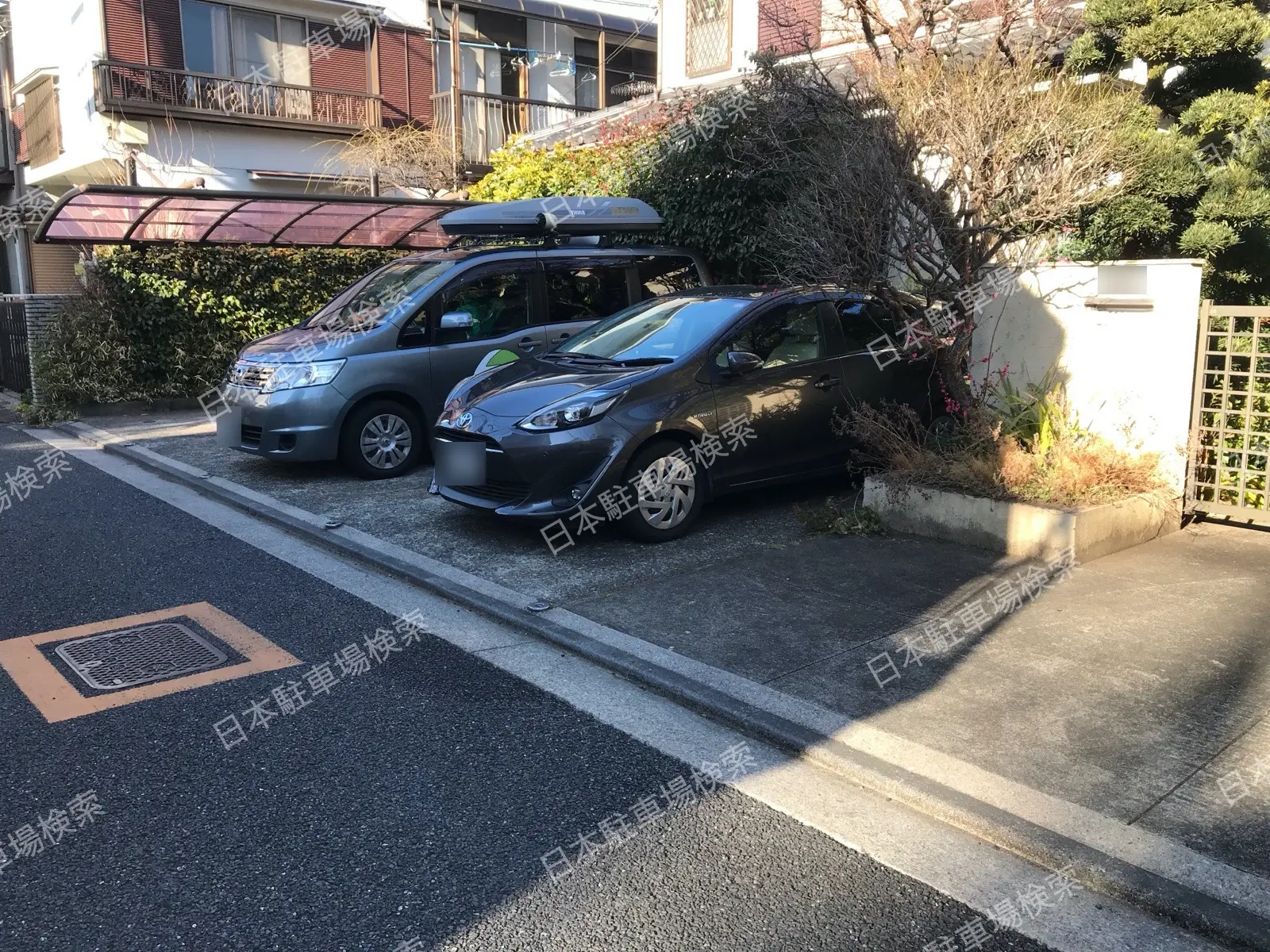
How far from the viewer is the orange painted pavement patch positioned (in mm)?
4414

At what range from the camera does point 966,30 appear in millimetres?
10305

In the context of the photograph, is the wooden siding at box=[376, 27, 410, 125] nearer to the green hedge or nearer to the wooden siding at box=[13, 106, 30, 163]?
the wooden siding at box=[13, 106, 30, 163]

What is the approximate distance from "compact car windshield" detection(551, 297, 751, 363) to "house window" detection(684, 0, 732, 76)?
9.97 m

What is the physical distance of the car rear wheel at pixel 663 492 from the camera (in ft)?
21.3

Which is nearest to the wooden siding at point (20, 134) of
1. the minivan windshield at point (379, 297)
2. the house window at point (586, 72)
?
the house window at point (586, 72)

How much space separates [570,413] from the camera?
6.31 m

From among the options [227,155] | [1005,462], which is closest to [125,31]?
[227,155]

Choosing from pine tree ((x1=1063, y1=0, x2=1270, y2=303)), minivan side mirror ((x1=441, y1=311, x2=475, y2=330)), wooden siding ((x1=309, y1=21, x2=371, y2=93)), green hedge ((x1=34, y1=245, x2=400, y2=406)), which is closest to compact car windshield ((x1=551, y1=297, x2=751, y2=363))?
minivan side mirror ((x1=441, y1=311, x2=475, y2=330))

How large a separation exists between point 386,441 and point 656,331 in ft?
9.12

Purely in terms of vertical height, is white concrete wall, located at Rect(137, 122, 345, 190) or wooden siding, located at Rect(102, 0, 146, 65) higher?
wooden siding, located at Rect(102, 0, 146, 65)

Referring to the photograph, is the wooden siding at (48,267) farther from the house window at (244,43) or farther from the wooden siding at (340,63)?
the wooden siding at (340,63)

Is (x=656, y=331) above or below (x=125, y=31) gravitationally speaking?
below

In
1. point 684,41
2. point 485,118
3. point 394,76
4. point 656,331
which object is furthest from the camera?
point 485,118

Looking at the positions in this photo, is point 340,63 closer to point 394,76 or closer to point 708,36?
point 394,76
